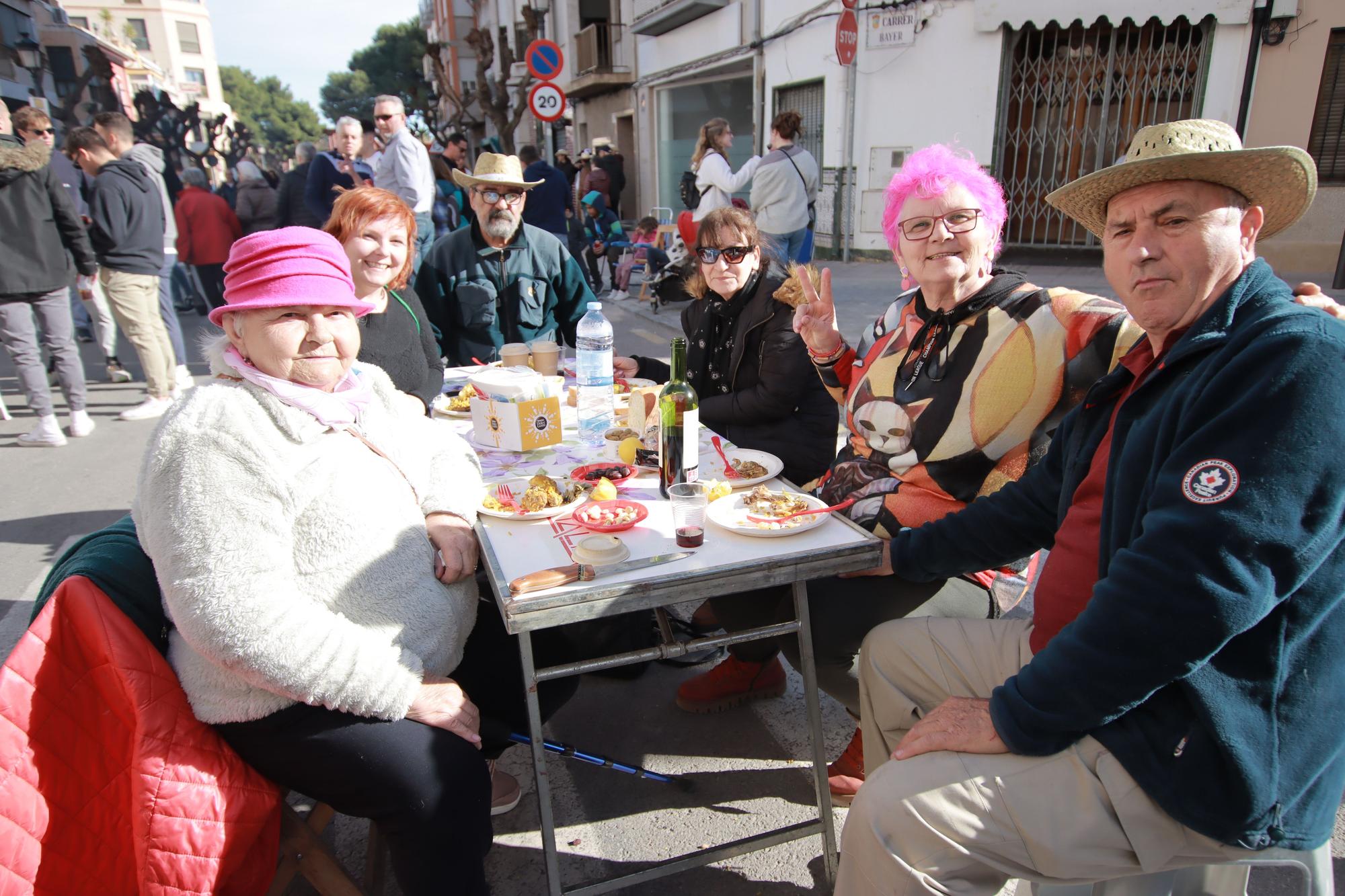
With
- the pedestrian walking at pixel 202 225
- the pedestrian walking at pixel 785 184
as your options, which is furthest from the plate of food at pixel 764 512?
the pedestrian walking at pixel 202 225

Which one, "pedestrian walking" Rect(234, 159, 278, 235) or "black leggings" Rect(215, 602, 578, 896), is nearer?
"black leggings" Rect(215, 602, 578, 896)

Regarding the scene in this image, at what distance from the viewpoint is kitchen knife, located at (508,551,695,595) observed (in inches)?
61.6

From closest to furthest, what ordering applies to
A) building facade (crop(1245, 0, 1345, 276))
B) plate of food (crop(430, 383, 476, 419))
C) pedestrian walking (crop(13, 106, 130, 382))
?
1. plate of food (crop(430, 383, 476, 419))
2. pedestrian walking (crop(13, 106, 130, 382))
3. building facade (crop(1245, 0, 1345, 276))

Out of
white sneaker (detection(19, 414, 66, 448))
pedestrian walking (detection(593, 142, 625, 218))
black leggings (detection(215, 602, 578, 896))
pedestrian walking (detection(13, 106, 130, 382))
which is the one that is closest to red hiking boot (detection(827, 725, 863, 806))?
black leggings (detection(215, 602, 578, 896))

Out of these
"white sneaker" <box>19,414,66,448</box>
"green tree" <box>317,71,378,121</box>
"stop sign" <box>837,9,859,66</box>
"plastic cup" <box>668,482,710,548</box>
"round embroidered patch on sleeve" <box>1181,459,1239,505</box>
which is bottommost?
"white sneaker" <box>19,414,66,448</box>

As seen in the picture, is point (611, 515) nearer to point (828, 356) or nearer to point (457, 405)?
point (828, 356)

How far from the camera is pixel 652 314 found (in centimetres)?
923

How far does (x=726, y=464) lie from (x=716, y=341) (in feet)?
3.42

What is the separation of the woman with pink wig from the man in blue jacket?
1.36ft

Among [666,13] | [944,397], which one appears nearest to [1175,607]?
[944,397]

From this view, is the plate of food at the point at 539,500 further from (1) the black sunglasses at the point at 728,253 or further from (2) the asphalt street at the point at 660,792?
(1) the black sunglasses at the point at 728,253

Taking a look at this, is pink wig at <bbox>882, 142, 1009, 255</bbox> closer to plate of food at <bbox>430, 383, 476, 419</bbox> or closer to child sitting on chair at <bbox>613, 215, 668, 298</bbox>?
plate of food at <bbox>430, 383, 476, 419</bbox>

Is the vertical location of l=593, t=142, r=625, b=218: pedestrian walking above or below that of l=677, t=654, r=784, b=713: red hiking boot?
above

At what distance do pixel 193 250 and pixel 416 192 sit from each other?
3353mm
